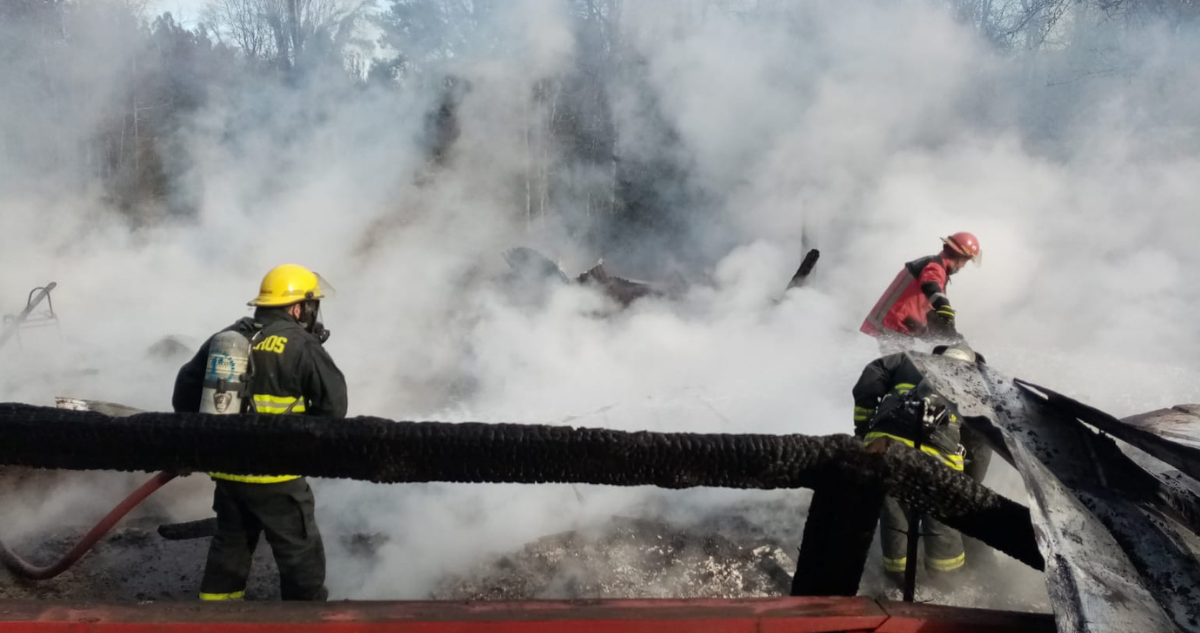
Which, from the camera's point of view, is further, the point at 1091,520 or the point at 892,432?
the point at 892,432

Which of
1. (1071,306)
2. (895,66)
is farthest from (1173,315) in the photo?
(895,66)

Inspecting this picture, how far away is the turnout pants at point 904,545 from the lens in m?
3.07

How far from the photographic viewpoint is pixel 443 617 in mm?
1012

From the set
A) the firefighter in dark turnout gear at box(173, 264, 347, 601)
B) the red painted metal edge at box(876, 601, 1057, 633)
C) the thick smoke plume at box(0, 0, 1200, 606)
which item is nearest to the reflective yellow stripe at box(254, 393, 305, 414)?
the firefighter in dark turnout gear at box(173, 264, 347, 601)

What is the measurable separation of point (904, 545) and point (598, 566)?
1383 millimetres

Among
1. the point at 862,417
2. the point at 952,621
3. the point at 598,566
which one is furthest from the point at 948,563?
the point at 952,621

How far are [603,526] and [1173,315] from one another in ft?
24.0

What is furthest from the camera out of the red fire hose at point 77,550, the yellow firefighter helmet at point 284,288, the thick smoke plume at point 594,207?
the thick smoke plume at point 594,207

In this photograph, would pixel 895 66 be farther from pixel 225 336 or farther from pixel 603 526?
pixel 225 336

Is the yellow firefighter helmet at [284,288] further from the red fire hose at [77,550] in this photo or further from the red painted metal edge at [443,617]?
the red painted metal edge at [443,617]

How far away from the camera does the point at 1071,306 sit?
314 inches

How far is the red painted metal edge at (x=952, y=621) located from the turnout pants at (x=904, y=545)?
82.7 inches

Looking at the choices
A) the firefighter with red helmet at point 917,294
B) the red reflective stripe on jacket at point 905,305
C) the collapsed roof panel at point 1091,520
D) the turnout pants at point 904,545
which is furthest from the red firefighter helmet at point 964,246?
the collapsed roof panel at point 1091,520

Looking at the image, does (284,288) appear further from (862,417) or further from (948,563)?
(948,563)
